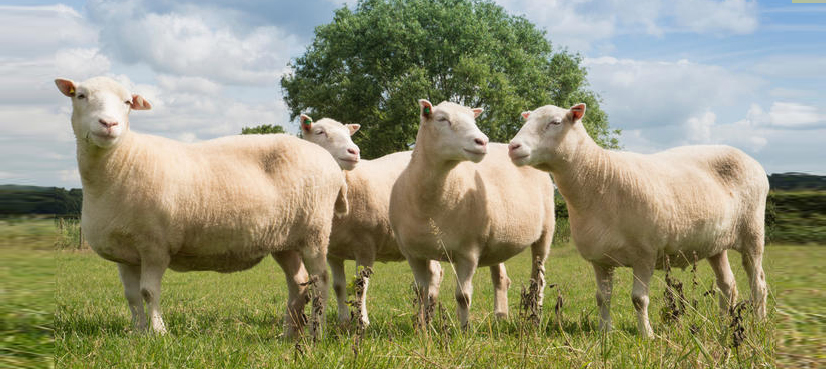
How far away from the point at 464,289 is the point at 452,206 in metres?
0.88

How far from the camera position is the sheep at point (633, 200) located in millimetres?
6438

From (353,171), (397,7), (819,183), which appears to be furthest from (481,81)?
(819,183)

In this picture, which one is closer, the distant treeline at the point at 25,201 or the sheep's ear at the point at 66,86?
the distant treeline at the point at 25,201

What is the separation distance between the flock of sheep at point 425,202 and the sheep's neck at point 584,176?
0.01m

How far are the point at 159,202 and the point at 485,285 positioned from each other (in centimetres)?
842

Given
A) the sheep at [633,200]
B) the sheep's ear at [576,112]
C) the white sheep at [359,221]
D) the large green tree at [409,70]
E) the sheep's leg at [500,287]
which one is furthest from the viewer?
the large green tree at [409,70]

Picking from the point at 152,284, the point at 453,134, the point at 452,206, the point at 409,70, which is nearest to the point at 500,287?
the point at 452,206

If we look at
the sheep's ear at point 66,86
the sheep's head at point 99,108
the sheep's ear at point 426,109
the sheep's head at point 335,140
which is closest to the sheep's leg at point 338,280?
the sheep's head at point 335,140

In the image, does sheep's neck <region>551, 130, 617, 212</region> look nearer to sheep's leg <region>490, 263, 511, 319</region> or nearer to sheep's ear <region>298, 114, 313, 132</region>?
sheep's leg <region>490, 263, 511, 319</region>

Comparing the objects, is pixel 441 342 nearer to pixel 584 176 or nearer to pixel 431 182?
pixel 431 182

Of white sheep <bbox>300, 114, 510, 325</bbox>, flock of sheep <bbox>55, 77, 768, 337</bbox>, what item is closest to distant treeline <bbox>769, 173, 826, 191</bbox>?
flock of sheep <bbox>55, 77, 768, 337</bbox>

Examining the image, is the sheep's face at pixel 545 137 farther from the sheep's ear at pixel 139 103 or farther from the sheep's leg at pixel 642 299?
the sheep's ear at pixel 139 103

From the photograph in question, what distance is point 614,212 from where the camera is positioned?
6.57 metres

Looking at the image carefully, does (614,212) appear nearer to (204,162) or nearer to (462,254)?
(462,254)
